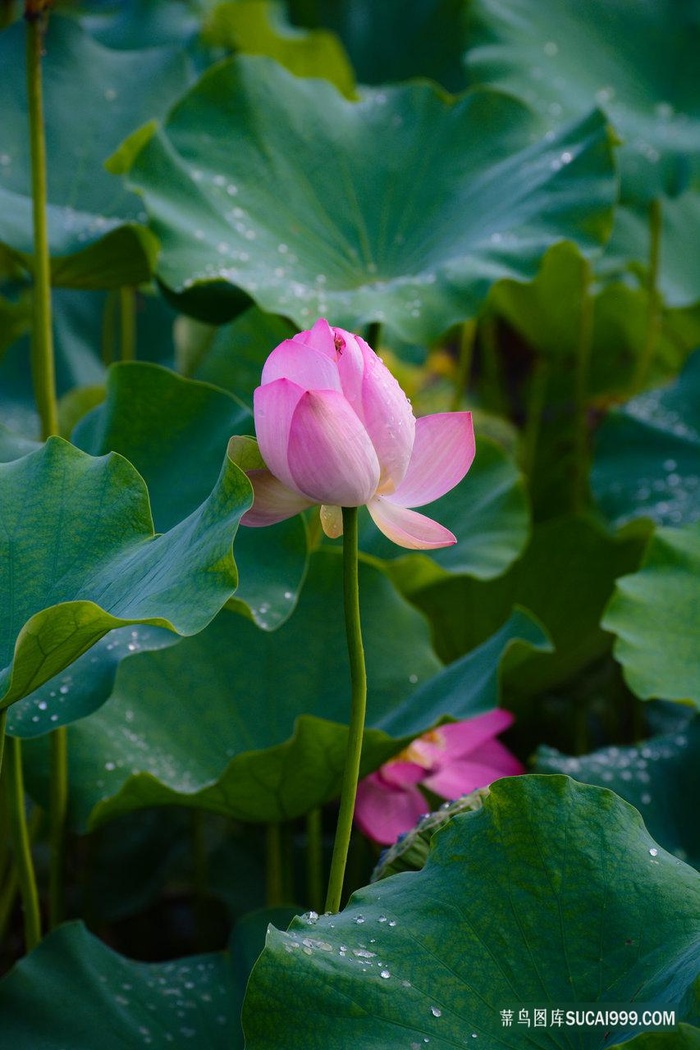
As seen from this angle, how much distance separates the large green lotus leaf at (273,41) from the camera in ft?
6.71

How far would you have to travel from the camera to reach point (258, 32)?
213cm

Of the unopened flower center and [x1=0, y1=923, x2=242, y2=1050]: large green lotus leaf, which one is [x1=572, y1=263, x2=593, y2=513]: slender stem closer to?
the unopened flower center

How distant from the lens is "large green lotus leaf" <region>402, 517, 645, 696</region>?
1.50 metres

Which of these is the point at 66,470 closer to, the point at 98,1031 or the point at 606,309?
the point at 98,1031

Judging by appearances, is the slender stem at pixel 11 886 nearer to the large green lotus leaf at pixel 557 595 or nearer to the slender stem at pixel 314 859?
the slender stem at pixel 314 859

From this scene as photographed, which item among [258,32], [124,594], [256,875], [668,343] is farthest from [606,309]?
[124,594]

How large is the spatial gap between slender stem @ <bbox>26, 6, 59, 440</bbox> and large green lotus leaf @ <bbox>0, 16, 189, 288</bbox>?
4.8 inches

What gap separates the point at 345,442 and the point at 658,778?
26.8 inches

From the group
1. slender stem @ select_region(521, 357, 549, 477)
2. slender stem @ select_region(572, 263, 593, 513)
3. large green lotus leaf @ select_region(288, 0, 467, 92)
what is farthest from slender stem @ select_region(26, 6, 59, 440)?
large green lotus leaf @ select_region(288, 0, 467, 92)

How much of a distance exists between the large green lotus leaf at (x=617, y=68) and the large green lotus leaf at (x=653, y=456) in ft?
1.01

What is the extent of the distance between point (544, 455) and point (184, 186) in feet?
3.80

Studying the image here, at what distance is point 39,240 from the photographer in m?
1.12

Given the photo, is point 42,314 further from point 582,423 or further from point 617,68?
point 617,68

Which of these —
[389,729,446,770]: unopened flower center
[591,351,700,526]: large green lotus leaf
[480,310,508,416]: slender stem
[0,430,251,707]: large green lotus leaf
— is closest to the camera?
[0,430,251,707]: large green lotus leaf
